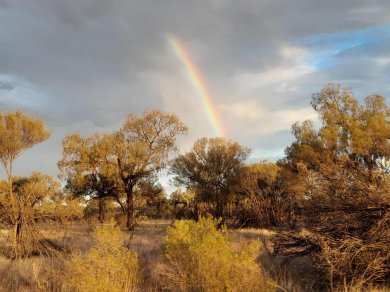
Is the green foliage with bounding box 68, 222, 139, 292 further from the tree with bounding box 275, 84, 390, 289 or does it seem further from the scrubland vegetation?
the tree with bounding box 275, 84, 390, 289

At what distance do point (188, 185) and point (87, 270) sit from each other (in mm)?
29252

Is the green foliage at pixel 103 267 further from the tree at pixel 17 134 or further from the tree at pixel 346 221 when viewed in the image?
the tree at pixel 17 134

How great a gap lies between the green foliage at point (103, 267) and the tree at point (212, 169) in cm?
2633

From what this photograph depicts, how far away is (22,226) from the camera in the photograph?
1207 cm

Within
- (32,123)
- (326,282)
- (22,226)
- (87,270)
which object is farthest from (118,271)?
(32,123)

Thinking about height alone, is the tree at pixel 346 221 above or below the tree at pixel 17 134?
below

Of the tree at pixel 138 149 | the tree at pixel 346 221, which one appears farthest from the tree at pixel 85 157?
the tree at pixel 346 221

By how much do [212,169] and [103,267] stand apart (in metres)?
28.3

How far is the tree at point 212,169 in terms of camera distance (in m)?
33.9

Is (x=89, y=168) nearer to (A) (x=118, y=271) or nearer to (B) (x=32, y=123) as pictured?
(B) (x=32, y=123)

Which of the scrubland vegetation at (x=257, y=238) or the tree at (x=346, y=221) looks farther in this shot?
the tree at (x=346, y=221)

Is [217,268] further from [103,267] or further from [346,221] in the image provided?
[346,221]

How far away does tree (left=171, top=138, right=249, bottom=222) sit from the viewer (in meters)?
33.9

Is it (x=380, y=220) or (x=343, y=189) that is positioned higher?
(x=343, y=189)
